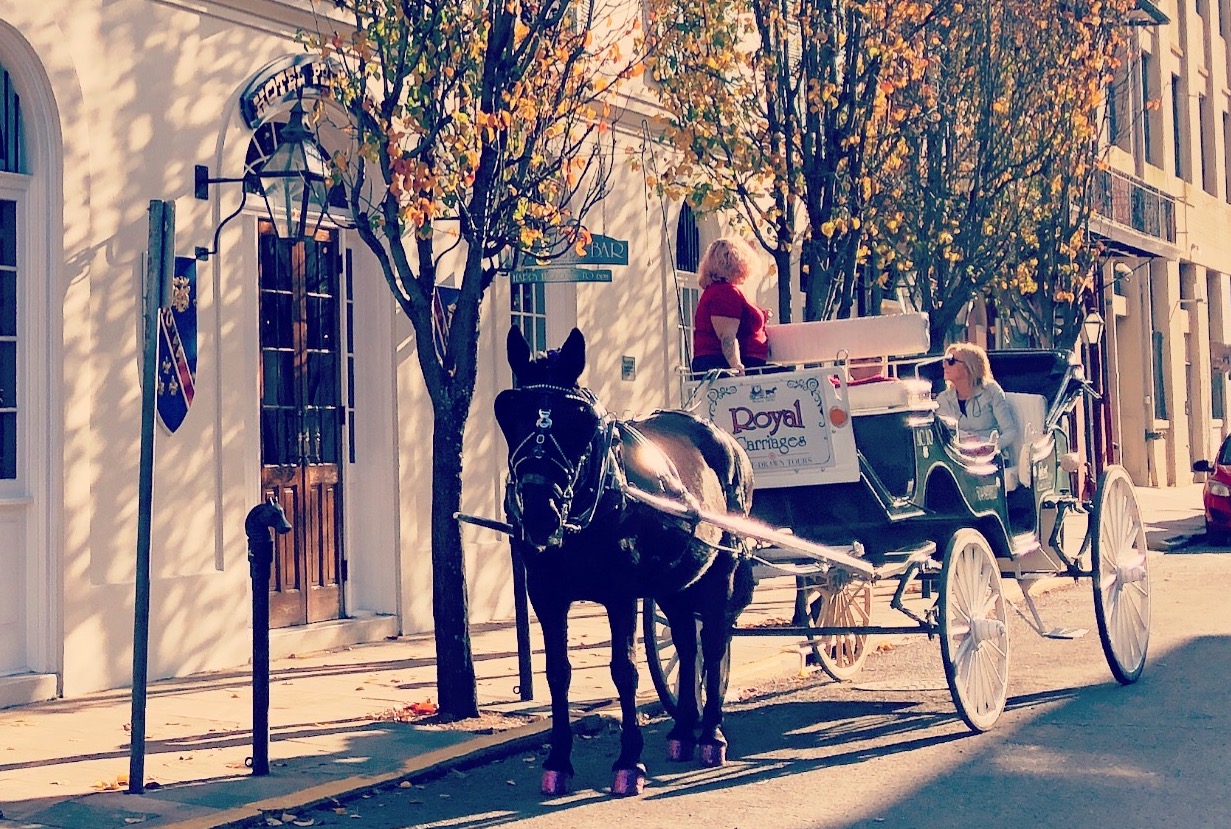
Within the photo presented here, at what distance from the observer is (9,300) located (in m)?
10.3

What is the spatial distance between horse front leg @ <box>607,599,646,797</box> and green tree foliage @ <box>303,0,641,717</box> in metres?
2.07

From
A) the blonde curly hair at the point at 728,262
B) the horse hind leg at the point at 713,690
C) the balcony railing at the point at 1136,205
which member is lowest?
the horse hind leg at the point at 713,690

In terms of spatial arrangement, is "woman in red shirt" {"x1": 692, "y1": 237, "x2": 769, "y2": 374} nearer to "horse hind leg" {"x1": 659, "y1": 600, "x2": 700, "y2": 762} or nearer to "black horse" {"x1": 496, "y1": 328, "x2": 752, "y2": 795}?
"black horse" {"x1": 496, "y1": 328, "x2": 752, "y2": 795}

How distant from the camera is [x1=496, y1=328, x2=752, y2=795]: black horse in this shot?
659cm

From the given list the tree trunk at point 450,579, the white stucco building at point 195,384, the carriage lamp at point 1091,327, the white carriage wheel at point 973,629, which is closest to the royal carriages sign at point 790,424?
the white carriage wheel at point 973,629

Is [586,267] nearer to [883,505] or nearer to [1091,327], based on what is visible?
[883,505]

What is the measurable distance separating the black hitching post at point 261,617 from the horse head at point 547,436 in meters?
1.46

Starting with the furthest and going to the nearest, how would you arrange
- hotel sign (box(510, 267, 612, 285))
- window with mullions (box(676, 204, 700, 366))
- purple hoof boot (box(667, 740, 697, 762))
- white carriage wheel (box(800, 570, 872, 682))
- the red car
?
1. the red car
2. window with mullions (box(676, 204, 700, 366))
3. hotel sign (box(510, 267, 612, 285))
4. white carriage wheel (box(800, 570, 872, 682))
5. purple hoof boot (box(667, 740, 697, 762))

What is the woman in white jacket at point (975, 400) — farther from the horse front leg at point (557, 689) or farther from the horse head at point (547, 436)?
the horse head at point (547, 436)

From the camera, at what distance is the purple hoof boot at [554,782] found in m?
7.24

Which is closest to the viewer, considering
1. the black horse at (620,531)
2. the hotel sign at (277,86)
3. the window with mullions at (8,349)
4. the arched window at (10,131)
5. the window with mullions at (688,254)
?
the black horse at (620,531)

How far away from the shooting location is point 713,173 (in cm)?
1331

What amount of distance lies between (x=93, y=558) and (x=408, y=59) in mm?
3898

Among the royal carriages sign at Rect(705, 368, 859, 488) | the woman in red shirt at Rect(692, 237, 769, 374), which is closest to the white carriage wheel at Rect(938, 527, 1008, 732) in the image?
the royal carriages sign at Rect(705, 368, 859, 488)
